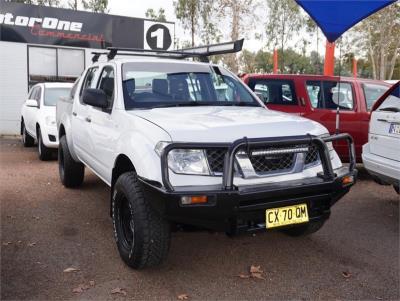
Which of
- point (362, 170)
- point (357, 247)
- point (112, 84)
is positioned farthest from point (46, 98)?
point (357, 247)

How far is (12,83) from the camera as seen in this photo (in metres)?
14.2

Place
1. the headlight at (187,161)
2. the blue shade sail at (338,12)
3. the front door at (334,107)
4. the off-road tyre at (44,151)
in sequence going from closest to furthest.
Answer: the headlight at (187,161) → the blue shade sail at (338,12) → the front door at (334,107) → the off-road tyre at (44,151)

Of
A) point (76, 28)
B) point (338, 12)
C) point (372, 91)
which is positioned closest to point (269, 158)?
point (338, 12)

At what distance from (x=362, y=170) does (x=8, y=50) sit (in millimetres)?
11430

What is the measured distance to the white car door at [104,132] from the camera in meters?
4.12

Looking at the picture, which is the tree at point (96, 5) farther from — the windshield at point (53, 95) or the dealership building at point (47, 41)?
the windshield at point (53, 95)

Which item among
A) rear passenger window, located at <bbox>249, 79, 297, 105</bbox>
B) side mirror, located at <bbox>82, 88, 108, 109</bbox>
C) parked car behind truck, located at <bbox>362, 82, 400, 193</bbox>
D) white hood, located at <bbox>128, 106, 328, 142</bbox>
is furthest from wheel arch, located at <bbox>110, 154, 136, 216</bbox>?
rear passenger window, located at <bbox>249, 79, 297, 105</bbox>

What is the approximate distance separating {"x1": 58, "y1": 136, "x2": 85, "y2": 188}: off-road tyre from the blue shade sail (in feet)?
13.3

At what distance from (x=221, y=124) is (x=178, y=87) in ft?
4.01

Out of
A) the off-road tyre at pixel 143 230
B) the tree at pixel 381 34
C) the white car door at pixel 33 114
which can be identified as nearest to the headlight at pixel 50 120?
the white car door at pixel 33 114

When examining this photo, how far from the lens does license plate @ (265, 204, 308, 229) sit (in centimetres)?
321

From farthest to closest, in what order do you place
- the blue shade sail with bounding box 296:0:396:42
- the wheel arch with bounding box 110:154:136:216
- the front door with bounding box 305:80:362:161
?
the front door with bounding box 305:80:362:161 < the blue shade sail with bounding box 296:0:396:42 < the wheel arch with bounding box 110:154:136:216

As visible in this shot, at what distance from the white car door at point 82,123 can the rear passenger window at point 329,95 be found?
3.76m

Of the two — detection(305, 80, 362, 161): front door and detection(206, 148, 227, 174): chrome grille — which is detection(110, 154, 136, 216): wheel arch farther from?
detection(305, 80, 362, 161): front door
